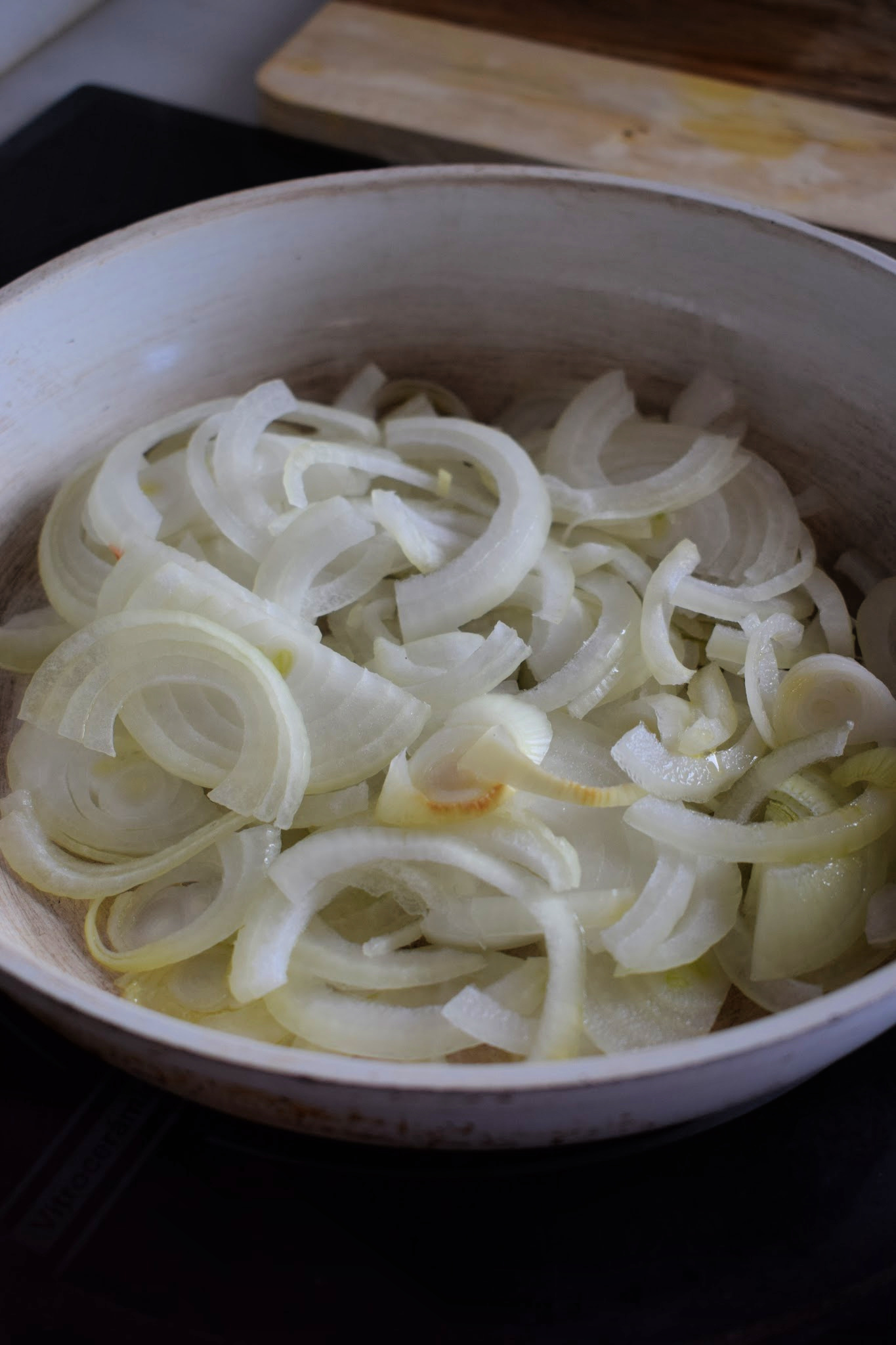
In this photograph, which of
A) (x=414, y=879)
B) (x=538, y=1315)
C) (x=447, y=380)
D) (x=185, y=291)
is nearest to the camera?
(x=538, y=1315)

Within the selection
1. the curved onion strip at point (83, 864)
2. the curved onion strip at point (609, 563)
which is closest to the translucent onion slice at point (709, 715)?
the curved onion strip at point (609, 563)

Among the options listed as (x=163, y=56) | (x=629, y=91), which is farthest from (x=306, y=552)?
(x=163, y=56)

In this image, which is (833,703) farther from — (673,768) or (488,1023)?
(488,1023)

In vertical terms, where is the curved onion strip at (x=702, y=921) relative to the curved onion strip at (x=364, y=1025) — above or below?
below

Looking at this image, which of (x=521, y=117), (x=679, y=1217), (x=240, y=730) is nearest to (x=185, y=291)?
(x=240, y=730)

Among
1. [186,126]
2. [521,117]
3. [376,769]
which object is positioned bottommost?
[376,769]

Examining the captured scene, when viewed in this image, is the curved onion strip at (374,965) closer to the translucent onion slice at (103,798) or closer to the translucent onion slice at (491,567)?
the translucent onion slice at (103,798)

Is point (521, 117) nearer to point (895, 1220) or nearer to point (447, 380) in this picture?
point (447, 380)

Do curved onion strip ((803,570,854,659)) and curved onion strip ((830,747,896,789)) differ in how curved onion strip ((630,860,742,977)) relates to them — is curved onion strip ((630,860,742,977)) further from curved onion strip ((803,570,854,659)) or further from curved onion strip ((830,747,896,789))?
curved onion strip ((803,570,854,659))

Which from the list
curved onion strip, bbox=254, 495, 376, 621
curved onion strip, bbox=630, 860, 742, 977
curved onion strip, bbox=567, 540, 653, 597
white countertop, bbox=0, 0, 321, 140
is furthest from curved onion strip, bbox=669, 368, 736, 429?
→ white countertop, bbox=0, 0, 321, 140
